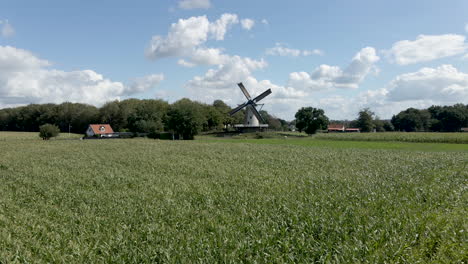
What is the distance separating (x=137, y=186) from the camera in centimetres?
1485

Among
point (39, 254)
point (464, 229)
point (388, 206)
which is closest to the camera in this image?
point (39, 254)

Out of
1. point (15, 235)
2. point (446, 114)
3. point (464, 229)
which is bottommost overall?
point (15, 235)

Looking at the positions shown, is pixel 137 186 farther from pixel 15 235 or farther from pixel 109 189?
pixel 15 235

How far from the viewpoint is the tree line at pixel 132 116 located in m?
78.2

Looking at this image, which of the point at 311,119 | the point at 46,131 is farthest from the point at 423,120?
the point at 46,131

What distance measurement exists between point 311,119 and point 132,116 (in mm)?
59073

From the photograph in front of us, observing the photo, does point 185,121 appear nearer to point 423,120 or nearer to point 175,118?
point 175,118

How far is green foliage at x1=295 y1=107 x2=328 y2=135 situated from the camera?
90188 millimetres

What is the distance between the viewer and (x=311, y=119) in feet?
303

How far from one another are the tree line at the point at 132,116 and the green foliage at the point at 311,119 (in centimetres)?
2900

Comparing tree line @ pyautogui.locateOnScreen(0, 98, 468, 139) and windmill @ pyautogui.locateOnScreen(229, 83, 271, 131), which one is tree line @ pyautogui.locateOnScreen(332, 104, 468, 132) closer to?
tree line @ pyautogui.locateOnScreen(0, 98, 468, 139)

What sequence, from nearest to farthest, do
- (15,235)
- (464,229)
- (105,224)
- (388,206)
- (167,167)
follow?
(464,229) → (15,235) → (105,224) → (388,206) → (167,167)

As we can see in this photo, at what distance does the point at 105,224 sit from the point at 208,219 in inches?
125

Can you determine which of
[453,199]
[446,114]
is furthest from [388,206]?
[446,114]
